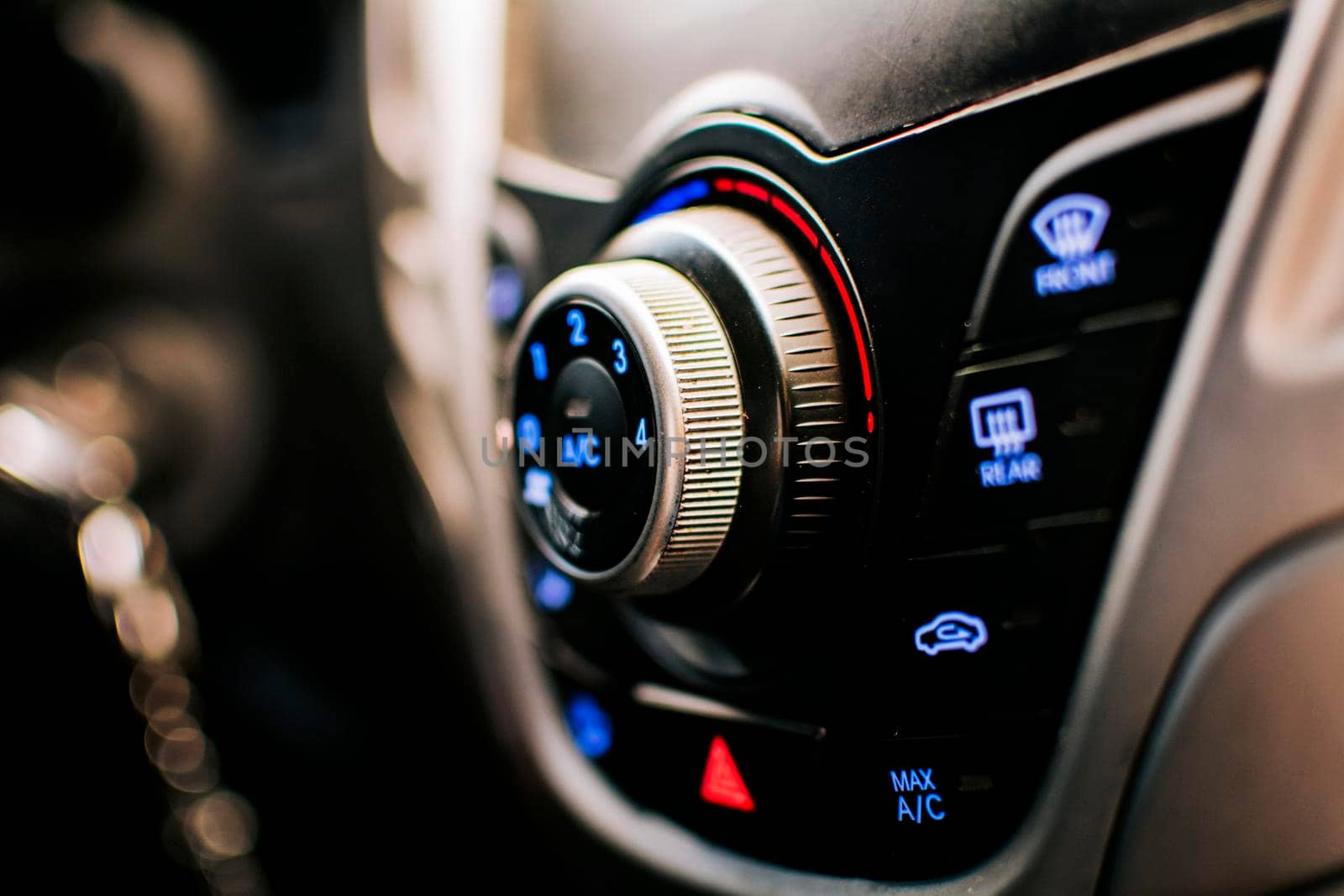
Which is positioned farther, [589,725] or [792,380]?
[589,725]

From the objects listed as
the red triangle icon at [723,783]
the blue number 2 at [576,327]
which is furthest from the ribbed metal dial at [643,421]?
the red triangle icon at [723,783]

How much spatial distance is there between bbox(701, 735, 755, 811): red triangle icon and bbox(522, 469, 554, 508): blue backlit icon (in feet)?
0.44

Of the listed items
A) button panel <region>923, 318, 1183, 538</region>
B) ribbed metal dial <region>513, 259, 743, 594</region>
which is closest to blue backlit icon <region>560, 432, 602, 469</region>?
ribbed metal dial <region>513, 259, 743, 594</region>

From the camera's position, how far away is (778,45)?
0.42 m

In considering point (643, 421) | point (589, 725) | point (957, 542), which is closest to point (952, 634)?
point (957, 542)

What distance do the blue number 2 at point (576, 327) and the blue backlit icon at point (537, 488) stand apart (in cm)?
6

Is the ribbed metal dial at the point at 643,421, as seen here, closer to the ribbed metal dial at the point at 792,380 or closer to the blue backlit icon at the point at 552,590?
the ribbed metal dial at the point at 792,380

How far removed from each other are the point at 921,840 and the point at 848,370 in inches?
7.0

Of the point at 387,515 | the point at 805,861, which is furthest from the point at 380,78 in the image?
the point at 805,861

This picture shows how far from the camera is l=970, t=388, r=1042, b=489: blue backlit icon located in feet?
1.10

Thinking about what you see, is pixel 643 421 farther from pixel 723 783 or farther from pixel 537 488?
pixel 723 783

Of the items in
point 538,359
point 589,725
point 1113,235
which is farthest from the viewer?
point 589,725

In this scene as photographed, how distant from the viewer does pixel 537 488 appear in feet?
1.43

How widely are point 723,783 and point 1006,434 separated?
212 millimetres
